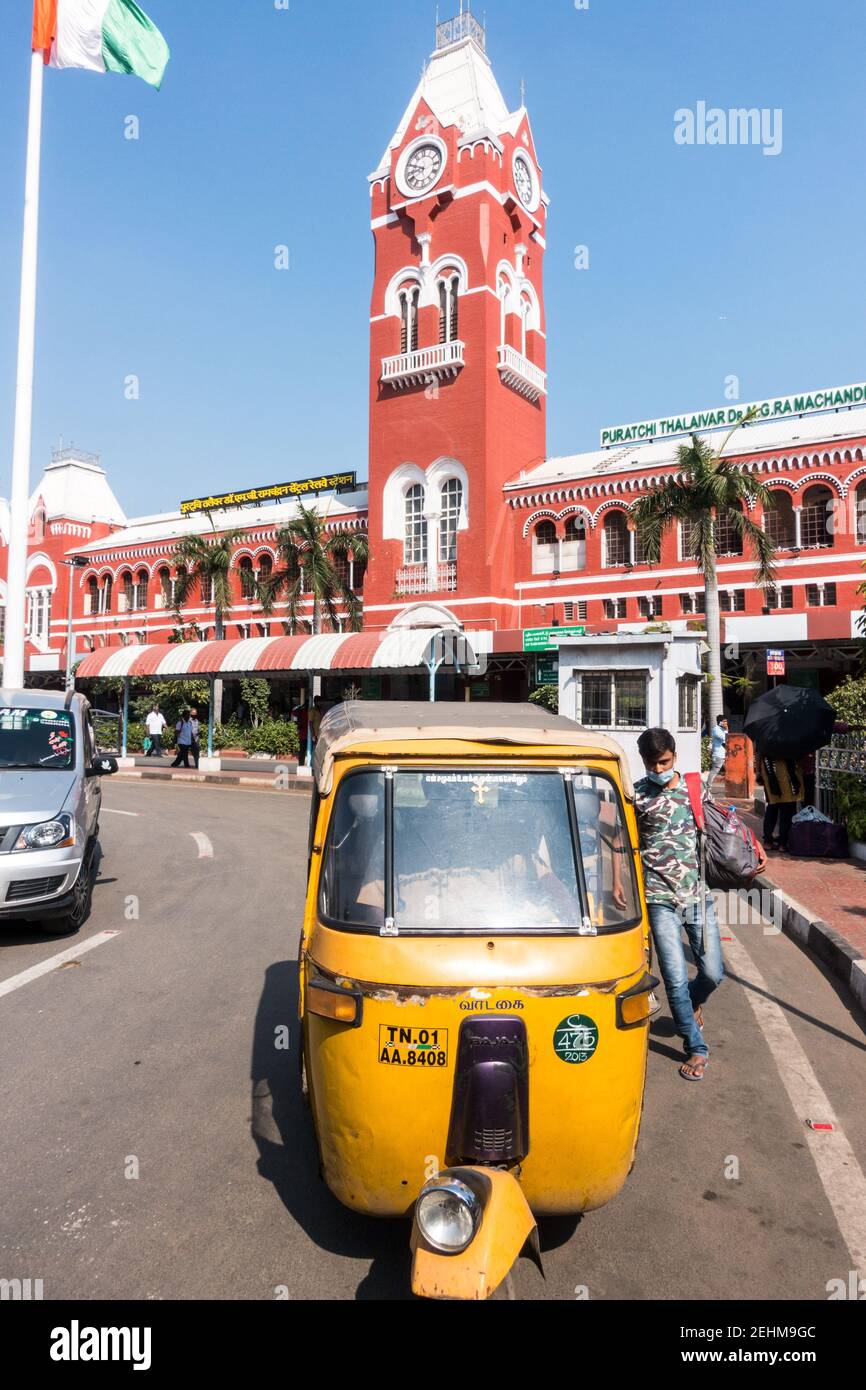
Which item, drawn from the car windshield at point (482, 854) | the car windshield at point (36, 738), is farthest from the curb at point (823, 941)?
the car windshield at point (36, 738)

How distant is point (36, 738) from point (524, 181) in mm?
35318

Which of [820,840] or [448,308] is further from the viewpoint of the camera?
[448,308]

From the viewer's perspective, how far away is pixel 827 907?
8.95 m

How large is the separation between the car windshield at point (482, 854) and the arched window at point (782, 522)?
28.7 m

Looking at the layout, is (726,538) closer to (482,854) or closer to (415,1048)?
(482,854)

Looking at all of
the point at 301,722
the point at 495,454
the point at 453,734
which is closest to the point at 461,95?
the point at 495,454

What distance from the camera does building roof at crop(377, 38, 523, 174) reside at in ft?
113

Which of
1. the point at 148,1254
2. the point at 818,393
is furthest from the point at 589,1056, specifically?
the point at 818,393

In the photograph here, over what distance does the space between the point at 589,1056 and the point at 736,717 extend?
28.3 m

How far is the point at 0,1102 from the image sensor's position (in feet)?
15.0

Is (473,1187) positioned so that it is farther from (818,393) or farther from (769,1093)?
(818,393)

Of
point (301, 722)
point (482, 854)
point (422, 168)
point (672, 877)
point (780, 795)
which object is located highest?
point (422, 168)

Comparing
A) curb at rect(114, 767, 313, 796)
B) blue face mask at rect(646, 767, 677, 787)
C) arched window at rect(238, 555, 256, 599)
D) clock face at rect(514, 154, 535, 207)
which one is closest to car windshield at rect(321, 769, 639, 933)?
blue face mask at rect(646, 767, 677, 787)

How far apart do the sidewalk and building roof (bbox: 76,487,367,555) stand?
1157 inches
